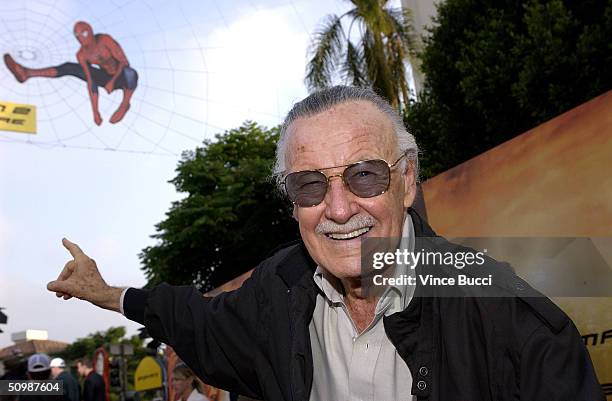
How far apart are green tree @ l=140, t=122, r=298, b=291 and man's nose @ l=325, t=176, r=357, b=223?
69.7 feet

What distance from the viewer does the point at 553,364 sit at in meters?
1.80

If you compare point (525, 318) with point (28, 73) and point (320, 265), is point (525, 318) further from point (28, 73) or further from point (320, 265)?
point (28, 73)

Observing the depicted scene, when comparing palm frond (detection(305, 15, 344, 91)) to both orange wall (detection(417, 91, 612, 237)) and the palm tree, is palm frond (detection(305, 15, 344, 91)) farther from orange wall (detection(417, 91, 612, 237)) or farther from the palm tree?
orange wall (detection(417, 91, 612, 237))

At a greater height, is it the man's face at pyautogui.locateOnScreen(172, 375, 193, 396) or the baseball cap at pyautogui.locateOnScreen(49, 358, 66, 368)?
the baseball cap at pyautogui.locateOnScreen(49, 358, 66, 368)

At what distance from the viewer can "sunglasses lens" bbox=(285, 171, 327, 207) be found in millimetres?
2342

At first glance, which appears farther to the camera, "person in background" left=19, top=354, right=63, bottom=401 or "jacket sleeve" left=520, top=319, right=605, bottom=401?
"person in background" left=19, top=354, right=63, bottom=401

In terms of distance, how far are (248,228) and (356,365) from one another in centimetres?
2249

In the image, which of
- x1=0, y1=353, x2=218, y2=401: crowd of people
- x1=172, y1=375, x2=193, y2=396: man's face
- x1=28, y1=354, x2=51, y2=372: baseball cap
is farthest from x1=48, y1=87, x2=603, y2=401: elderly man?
x1=28, y1=354, x2=51, y2=372: baseball cap

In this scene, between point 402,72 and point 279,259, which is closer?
point 279,259

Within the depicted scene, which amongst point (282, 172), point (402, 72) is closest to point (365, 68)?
point (402, 72)

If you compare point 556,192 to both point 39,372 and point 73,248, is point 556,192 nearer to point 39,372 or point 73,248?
point 73,248

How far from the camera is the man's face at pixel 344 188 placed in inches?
91.5

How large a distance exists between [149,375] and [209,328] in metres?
15.1

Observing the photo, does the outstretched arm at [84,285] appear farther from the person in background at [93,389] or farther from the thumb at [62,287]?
the person in background at [93,389]
